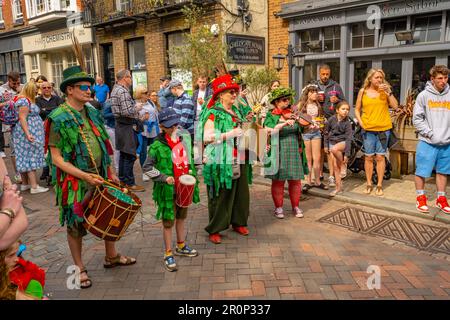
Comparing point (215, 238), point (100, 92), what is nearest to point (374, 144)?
point (215, 238)

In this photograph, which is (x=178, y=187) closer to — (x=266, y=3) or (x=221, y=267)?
(x=221, y=267)

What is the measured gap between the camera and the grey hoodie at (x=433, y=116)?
506 centimetres

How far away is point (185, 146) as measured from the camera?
13.1ft

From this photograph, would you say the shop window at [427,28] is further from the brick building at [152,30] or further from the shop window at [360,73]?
the brick building at [152,30]

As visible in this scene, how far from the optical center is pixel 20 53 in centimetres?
2086

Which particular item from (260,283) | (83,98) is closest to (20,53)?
(83,98)

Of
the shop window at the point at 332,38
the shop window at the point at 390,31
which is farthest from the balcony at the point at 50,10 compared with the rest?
the shop window at the point at 390,31

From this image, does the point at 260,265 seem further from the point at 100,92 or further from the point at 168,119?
the point at 100,92

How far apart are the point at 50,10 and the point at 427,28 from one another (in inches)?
610

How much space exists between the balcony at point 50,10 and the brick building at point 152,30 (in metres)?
2.00

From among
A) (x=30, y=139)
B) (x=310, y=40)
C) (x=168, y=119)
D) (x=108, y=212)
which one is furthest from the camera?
(x=310, y=40)

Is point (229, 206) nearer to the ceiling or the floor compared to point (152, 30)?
nearer to the floor

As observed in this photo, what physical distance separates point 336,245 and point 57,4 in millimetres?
17113

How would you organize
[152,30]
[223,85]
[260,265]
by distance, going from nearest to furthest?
[260,265], [223,85], [152,30]
